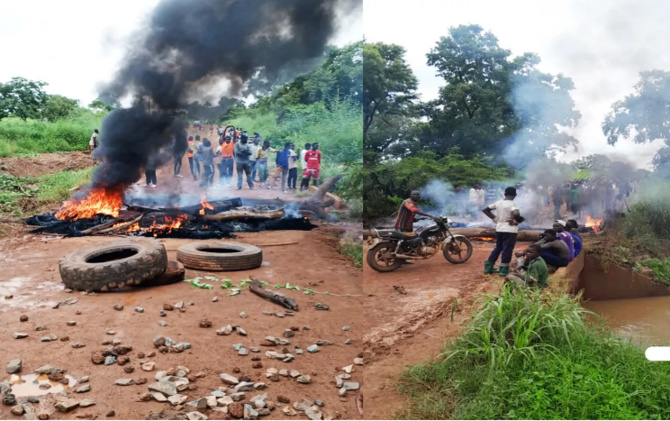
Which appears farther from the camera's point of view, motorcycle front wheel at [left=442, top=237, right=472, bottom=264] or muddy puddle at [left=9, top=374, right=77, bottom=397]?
motorcycle front wheel at [left=442, top=237, right=472, bottom=264]

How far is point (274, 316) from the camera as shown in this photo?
462 centimetres

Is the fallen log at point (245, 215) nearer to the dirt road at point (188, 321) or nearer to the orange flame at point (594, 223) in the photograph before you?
the dirt road at point (188, 321)

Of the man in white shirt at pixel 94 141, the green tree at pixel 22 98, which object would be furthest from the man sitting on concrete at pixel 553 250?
the green tree at pixel 22 98

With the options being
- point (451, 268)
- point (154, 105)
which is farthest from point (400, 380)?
point (154, 105)

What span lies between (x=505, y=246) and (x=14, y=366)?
330cm

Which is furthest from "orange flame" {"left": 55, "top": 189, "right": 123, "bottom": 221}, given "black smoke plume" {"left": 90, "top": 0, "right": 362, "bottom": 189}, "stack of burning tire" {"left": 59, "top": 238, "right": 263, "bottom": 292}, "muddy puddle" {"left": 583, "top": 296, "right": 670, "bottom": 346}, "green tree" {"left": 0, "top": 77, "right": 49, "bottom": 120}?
"muddy puddle" {"left": 583, "top": 296, "right": 670, "bottom": 346}

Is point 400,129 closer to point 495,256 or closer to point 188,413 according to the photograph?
point 495,256

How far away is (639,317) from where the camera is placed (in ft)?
12.8

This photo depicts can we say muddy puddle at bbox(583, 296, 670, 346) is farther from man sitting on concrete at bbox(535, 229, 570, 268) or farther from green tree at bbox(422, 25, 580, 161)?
green tree at bbox(422, 25, 580, 161)

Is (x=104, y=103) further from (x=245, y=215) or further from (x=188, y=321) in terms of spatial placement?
(x=188, y=321)

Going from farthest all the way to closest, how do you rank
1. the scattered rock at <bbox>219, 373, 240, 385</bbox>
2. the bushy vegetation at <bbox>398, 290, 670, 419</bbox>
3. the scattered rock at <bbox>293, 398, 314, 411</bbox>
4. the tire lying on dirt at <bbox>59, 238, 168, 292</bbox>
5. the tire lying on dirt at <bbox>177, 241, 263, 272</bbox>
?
1. the tire lying on dirt at <bbox>177, 241, 263, 272</bbox>
2. the tire lying on dirt at <bbox>59, 238, 168, 292</bbox>
3. the scattered rock at <bbox>219, 373, 240, 385</bbox>
4. the scattered rock at <bbox>293, 398, 314, 411</bbox>
5. the bushy vegetation at <bbox>398, 290, 670, 419</bbox>

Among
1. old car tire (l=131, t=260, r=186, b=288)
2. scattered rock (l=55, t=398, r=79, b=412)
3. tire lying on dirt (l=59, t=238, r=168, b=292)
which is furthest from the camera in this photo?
old car tire (l=131, t=260, r=186, b=288)

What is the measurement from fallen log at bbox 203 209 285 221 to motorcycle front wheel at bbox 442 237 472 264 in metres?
1.75

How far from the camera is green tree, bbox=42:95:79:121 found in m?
5.03
